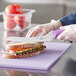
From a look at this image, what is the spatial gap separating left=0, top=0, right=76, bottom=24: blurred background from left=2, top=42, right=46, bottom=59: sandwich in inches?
81.1

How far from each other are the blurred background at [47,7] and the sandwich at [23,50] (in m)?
2.06

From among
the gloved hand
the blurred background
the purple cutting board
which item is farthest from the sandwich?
the blurred background

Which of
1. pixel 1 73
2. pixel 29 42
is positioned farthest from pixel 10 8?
pixel 1 73

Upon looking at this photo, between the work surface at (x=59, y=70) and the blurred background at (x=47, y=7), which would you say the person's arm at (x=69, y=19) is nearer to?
the work surface at (x=59, y=70)

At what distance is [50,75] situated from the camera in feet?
2.96

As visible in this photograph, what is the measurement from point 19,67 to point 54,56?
192mm

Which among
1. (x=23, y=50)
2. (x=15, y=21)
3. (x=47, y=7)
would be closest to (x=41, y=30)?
(x=23, y=50)

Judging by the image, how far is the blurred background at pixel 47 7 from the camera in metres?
3.17

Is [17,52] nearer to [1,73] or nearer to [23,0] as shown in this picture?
[1,73]

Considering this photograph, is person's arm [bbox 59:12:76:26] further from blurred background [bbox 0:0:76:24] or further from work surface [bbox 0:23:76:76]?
blurred background [bbox 0:0:76:24]

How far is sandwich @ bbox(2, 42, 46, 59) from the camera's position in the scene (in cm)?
109

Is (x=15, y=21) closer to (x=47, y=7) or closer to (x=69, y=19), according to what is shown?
(x=69, y=19)

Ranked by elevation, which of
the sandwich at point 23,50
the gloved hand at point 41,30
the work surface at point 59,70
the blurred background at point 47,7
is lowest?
the blurred background at point 47,7

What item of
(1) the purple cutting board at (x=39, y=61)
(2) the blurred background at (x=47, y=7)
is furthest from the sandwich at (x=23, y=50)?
(2) the blurred background at (x=47, y=7)
